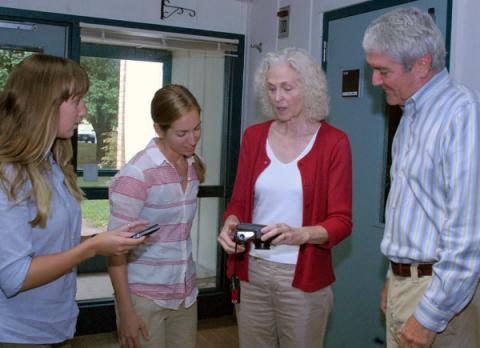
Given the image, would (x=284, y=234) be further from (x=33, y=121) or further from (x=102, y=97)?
(x=102, y=97)

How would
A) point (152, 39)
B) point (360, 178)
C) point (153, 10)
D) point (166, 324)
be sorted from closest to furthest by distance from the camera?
point (166, 324)
point (360, 178)
point (153, 10)
point (152, 39)

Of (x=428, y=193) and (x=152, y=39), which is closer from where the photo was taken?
(x=428, y=193)

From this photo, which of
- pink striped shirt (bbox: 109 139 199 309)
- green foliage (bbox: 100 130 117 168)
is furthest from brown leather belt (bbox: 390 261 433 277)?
green foliage (bbox: 100 130 117 168)

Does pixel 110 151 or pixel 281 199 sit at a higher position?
pixel 110 151

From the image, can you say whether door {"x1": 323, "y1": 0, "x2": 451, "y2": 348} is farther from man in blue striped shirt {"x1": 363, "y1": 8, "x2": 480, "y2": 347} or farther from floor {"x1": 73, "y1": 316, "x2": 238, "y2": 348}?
man in blue striped shirt {"x1": 363, "y1": 8, "x2": 480, "y2": 347}

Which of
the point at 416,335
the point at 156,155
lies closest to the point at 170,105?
the point at 156,155

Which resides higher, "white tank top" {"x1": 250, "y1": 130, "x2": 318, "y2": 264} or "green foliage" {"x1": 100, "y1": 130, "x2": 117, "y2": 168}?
"green foliage" {"x1": 100, "y1": 130, "x2": 117, "y2": 168}

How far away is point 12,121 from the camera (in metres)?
1.39

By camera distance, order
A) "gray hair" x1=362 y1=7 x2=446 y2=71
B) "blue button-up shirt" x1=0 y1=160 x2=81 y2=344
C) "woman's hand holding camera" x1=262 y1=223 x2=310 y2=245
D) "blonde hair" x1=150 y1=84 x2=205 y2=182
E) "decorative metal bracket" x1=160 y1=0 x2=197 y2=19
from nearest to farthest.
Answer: "blue button-up shirt" x1=0 y1=160 x2=81 y2=344, "gray hair" x1=362 y1=7 x2=446 y2=71, "woman's hand holding camera" x1=262 y1=223 x2=310 y2=245, "blonde hair" x1=150 y1=84 x2=205 y2=182, "decorative metal bracket" x1=160 y1=0 x2=197 y2=19

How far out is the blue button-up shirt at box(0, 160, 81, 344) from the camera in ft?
4.29

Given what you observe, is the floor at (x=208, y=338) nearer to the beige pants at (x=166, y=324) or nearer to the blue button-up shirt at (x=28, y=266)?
the beige pants at (x=166, y=324)

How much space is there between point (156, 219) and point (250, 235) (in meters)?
0.36

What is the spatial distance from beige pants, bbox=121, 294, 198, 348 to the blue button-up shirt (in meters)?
0.28

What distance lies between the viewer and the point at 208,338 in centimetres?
356
